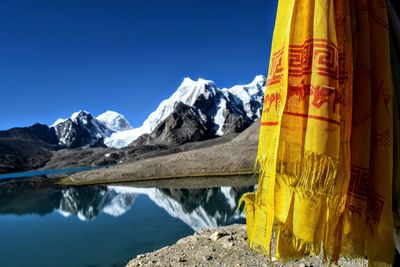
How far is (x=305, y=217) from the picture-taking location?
7.88ft

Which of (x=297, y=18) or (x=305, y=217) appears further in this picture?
(x=297, y=18)

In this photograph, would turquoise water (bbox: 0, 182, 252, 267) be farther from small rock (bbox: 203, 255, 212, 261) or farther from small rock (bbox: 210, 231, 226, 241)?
small rock (bbox: 203, 255, 212, 261)

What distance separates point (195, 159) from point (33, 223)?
147 ft

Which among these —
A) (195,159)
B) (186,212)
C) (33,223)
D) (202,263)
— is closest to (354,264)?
(202,263)

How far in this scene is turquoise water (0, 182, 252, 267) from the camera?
1781 cm

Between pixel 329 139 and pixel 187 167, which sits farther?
pixel 187 167

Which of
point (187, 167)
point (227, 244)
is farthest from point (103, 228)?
point (187, 167)

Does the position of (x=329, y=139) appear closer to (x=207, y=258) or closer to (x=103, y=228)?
(x=207, y=258)

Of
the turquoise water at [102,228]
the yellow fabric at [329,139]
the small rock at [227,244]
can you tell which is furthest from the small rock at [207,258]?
the yellow fabric at [329,139]

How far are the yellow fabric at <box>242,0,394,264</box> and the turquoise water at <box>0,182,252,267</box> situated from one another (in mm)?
14101

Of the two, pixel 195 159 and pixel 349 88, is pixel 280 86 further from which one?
pixel 195 159

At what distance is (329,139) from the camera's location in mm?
2414

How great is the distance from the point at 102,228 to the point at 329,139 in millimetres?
24778

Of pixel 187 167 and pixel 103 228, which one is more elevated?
pixel 187 167
